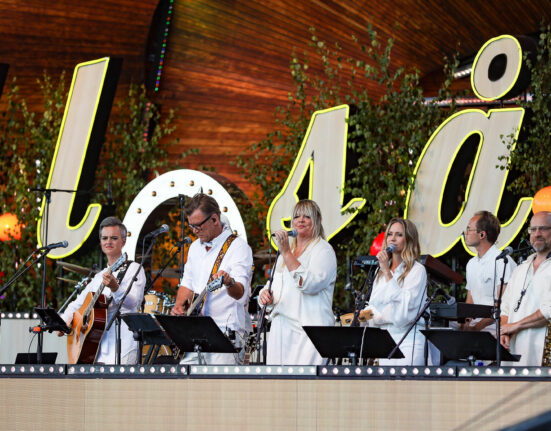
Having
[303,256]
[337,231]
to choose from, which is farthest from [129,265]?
[337,231]

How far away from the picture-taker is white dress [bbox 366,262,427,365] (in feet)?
17.7

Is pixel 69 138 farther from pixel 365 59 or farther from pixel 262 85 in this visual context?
pixel 365 59

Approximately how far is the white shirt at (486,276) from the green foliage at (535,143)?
127 inches

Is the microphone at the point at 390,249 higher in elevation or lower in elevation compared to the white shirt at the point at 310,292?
higher

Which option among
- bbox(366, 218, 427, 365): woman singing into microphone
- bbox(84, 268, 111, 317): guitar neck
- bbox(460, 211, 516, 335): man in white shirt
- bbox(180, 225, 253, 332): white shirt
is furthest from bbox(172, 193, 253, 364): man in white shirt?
bbox(460, 211, 516, 335): man in white shirt

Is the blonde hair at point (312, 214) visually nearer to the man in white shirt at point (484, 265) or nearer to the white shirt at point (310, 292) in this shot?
the white shirt at point (310, 292)

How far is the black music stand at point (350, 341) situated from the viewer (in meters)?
4.58

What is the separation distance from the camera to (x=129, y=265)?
630cm

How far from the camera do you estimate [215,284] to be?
17.2 ft

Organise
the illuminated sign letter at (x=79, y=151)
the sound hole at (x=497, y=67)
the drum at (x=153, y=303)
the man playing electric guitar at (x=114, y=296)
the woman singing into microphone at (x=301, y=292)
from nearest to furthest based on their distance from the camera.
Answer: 1. the woman singing into microphone at (x=301, y=292)
2. the man playing electric guitar at (x=114, y=296)
3. the drum at (x=153, y=303)
4. the sound hole at (x=497, y=67)
5. the illuminated sign letter at (x=79, y=151)

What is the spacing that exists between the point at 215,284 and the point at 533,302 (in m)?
1.93

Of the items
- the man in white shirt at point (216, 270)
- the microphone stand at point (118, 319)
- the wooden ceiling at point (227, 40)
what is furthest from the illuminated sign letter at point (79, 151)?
the man in white shirt at point (216, 270)

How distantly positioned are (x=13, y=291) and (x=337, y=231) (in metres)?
4.56

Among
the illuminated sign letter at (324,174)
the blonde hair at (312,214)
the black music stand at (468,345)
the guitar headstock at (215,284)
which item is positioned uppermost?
the illuminated sign letter at (324,174)
